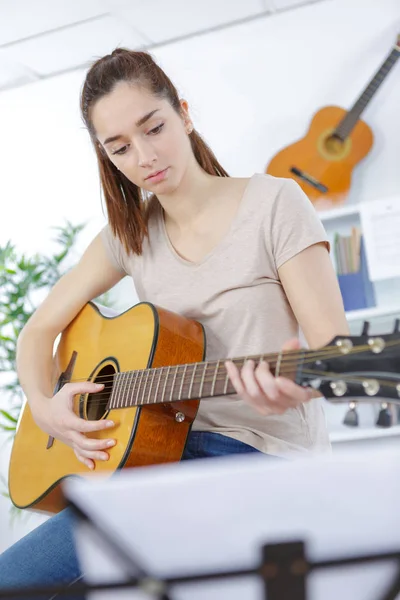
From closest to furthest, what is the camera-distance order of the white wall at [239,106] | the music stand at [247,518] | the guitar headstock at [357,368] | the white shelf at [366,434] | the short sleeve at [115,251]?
the music stand at [247,518] → the guitar headstock at [357,368] → the short sleeve at [115,251] → the white shelf at [366,434] → the white wall at [239,106]

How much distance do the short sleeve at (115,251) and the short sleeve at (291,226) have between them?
0.40 metres

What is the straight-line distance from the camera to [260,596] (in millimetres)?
509

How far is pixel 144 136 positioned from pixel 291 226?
0.33 m

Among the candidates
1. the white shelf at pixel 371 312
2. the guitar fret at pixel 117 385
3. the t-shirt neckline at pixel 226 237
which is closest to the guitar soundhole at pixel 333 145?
the white shelf at pixel 371 312

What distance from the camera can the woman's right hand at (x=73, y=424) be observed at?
1.32 meters

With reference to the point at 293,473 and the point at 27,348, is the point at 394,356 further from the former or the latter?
the point at 27,348

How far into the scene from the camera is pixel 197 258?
4.70 feet

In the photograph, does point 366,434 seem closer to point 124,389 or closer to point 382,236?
point 382,236

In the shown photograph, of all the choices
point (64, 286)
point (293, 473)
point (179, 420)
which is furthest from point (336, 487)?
point (64, 286)

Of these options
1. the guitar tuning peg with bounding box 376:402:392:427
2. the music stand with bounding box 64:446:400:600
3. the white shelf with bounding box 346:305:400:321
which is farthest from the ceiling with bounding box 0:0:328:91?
the music stand with bounding box 64:446:400:600

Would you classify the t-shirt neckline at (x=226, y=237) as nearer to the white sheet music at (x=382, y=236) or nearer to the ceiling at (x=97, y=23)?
the white sheet music at (x=382, y=236)

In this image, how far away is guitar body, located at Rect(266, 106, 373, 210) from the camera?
9.88 feet

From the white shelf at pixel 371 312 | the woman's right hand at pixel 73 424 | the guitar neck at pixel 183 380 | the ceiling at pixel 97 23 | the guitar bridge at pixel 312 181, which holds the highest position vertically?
the ceiling at pixel 97 23

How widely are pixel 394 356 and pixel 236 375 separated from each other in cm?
26
